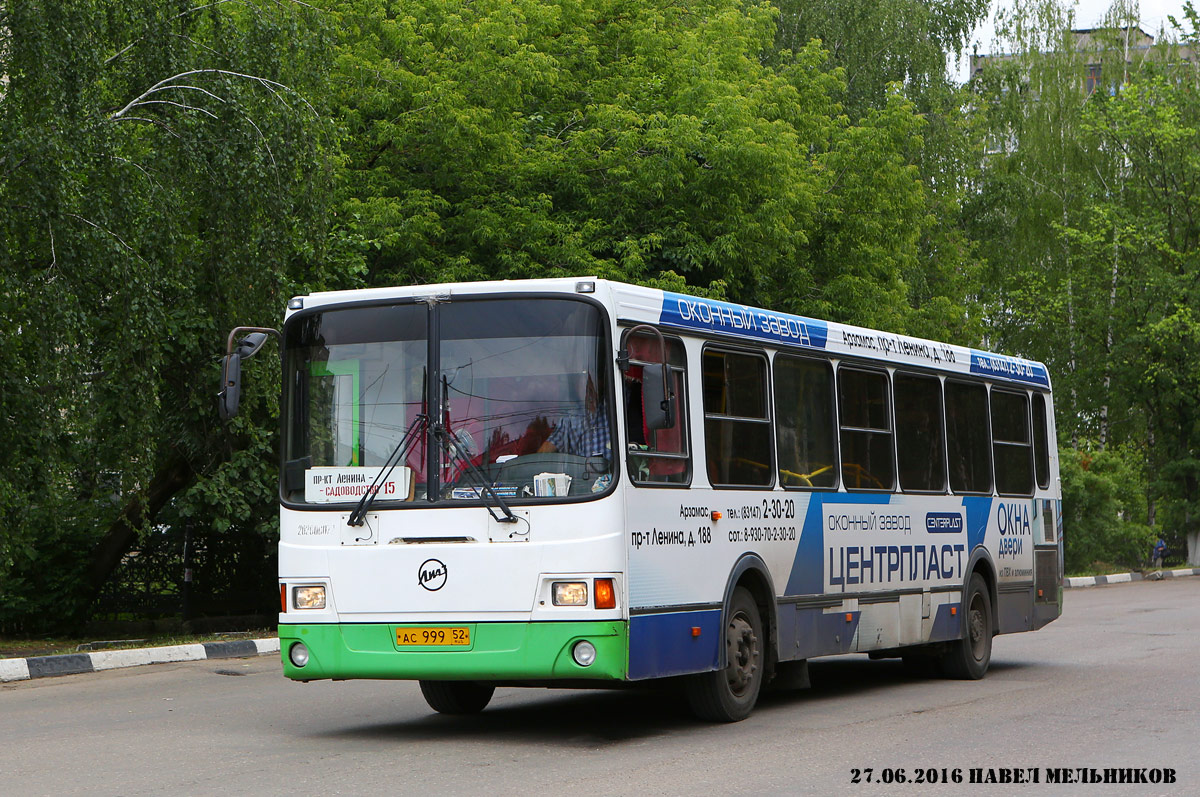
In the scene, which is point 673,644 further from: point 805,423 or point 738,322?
point 805,423

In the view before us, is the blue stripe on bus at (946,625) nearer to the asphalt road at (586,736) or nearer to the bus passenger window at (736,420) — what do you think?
the asphalt road at (586,736)

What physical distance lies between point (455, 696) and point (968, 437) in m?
5.72

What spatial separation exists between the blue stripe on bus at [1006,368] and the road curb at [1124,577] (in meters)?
14.9

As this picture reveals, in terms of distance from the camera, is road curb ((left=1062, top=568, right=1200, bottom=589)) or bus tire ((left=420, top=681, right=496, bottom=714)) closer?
bus tire ((left=420, top=681, right=496, bottom=714))

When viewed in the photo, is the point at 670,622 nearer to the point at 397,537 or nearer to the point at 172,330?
the point at 397,537

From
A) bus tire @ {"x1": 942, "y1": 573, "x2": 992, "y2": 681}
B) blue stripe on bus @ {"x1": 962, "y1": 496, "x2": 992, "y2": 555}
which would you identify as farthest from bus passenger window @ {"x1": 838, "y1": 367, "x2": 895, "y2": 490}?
bus tire @ {"x1": 942, "y1": 573, "x2": 992, "y2": 681}

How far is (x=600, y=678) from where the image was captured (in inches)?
347

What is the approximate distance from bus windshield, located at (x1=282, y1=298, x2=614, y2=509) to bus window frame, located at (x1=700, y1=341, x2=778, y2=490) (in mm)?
→ 1194

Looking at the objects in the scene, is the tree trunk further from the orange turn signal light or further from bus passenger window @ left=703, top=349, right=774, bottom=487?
the orange turn signal light

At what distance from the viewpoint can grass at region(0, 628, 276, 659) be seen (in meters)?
17.2

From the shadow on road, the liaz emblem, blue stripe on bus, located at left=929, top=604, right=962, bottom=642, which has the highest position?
the liaz emblem

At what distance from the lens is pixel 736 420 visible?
10336 mm

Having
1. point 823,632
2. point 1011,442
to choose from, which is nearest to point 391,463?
point 823,632

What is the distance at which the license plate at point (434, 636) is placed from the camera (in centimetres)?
895
